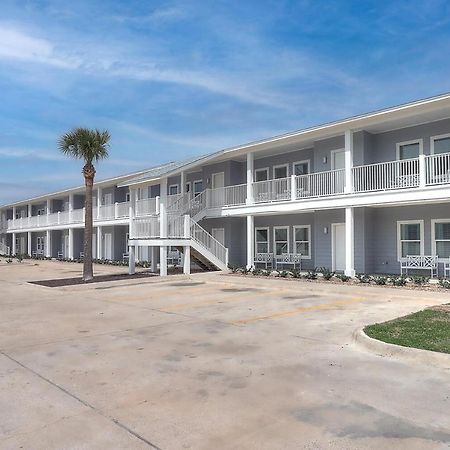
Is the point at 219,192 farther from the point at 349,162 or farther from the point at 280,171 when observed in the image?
the point at 349,162

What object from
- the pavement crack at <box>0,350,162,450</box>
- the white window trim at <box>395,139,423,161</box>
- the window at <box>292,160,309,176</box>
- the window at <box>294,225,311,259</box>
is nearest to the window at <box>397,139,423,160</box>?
the white window trim at <box>395,139,423,161</box>

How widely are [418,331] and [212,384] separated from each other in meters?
3.93

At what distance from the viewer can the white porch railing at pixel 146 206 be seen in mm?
24422

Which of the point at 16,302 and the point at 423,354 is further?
the point at 16,302

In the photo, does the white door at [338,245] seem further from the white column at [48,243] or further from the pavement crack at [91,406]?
the white column at [48,243]

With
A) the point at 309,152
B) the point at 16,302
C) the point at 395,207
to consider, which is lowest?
the point at 16,302

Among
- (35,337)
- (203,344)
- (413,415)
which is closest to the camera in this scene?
(413,415)

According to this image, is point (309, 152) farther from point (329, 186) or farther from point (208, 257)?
point (208, 257)

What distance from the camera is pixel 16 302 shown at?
43.5 feet

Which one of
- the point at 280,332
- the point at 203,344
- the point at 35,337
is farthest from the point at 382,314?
the point at 35,337

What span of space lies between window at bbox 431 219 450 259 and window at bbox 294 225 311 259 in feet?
19.3

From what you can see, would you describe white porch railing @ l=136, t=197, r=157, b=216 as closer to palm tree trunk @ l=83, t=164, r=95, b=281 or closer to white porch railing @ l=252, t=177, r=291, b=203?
palm tree trunk @ l=83, t=164, r=95, b=281

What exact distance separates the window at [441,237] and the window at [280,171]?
25.1ft

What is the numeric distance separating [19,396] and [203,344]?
3.01 meters
